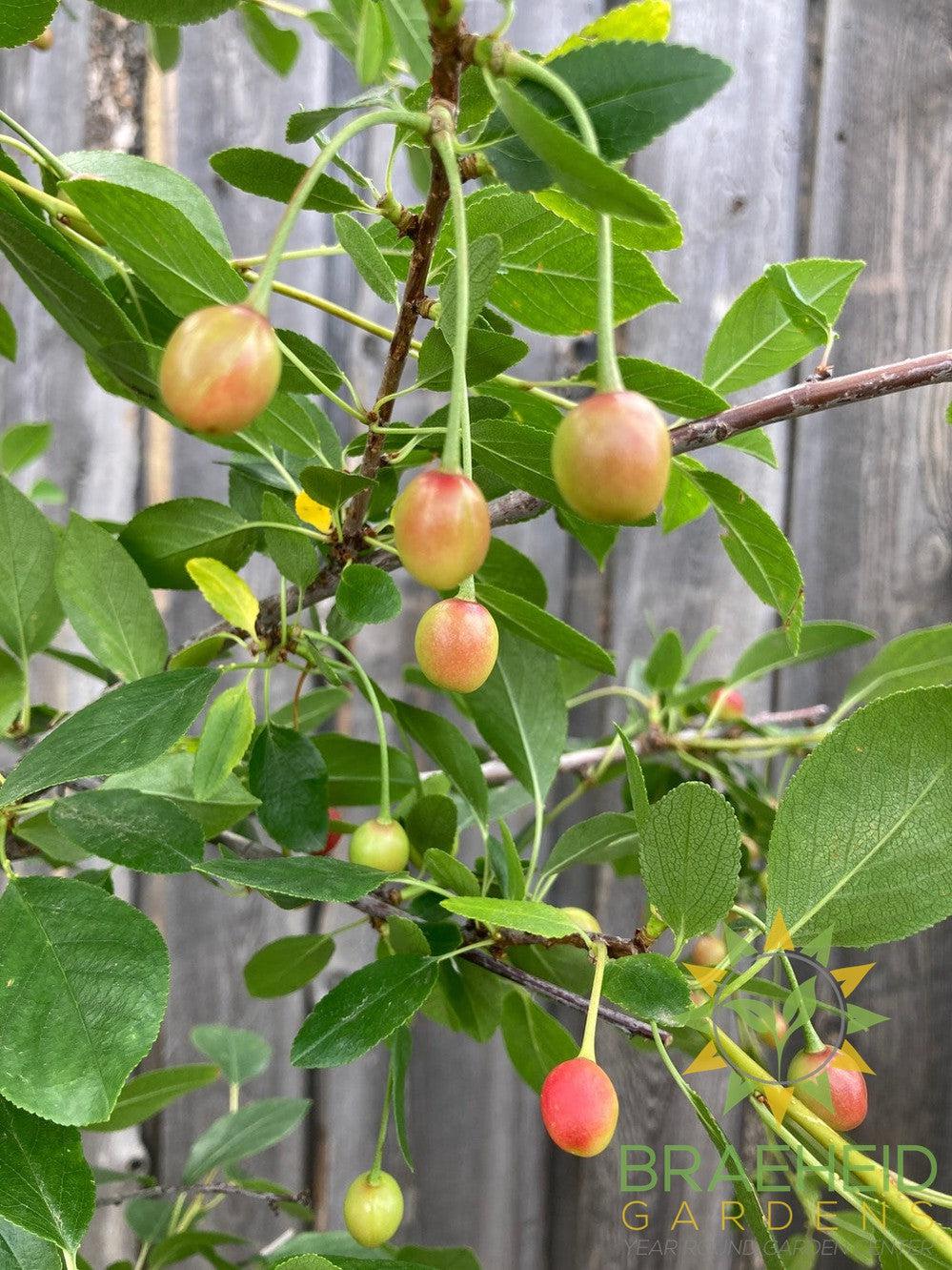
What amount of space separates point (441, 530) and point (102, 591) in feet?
0.94

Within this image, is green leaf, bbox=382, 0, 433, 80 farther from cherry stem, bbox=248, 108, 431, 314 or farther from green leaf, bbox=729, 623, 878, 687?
green leaf, bbox=729, 623, 878, 687

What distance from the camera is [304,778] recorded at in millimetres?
456

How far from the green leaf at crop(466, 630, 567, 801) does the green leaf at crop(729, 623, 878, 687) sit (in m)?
0.24

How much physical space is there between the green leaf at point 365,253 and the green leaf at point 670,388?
3.3 inches

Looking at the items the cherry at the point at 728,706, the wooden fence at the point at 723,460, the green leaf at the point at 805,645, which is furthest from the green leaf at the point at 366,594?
the wooden fence at the point at 723,460

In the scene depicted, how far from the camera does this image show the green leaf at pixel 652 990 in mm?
349

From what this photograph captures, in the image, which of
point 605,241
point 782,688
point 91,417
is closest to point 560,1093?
point 605,241

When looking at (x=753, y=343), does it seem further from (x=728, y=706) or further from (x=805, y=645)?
(x=728, y=706)

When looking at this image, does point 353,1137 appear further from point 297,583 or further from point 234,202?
point 234,202

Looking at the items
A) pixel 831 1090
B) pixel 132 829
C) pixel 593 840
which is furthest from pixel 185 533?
pixel 831 1090

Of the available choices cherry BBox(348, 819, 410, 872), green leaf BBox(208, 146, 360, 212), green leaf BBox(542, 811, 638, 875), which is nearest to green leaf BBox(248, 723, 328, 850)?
cherry BBox(348, 819, 410, 872)

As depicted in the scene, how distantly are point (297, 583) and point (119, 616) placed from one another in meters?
0.09

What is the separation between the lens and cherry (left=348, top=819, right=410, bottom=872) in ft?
1.44

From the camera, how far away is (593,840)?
501 mm
